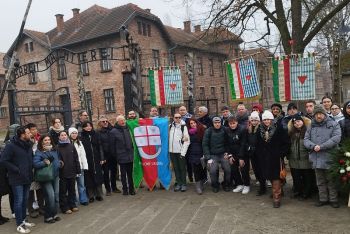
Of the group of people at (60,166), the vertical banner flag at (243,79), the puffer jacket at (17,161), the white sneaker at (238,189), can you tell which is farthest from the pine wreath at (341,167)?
the puffer jacket at (17,161)

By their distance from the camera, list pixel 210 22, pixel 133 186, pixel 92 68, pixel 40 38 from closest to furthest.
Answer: pixel 133 186, pixel 210 22, pixel 92 68, pixel 40 38

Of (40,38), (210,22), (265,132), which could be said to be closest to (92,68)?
(40,38)

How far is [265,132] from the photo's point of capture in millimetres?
7215

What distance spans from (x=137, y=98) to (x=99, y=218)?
4311 mm

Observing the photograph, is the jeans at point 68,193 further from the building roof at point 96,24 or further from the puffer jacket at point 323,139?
the building roof at point 96,24

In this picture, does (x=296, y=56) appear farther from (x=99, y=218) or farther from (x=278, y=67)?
(x=99, y=218)

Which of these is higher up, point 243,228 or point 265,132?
point 265,132

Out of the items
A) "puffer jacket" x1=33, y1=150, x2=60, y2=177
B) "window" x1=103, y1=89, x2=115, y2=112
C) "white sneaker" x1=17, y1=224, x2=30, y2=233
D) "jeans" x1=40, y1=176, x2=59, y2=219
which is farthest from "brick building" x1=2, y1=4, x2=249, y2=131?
"white sneaker" x1=17, y1=224, x2=30, y2=233

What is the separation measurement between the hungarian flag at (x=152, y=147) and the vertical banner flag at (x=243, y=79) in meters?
3.15

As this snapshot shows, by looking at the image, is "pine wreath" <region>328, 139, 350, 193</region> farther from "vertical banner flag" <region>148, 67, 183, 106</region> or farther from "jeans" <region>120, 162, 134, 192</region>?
"vertical banner flag" <region>148, 67, 183, 106</region>

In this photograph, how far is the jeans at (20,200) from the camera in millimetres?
6699

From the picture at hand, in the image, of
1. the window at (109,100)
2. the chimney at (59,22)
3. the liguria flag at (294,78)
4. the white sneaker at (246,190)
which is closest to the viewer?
the white sneaker at (246,190)

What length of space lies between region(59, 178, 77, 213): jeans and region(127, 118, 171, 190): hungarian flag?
5.69ft

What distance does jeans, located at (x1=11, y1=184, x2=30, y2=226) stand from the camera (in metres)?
6.70
